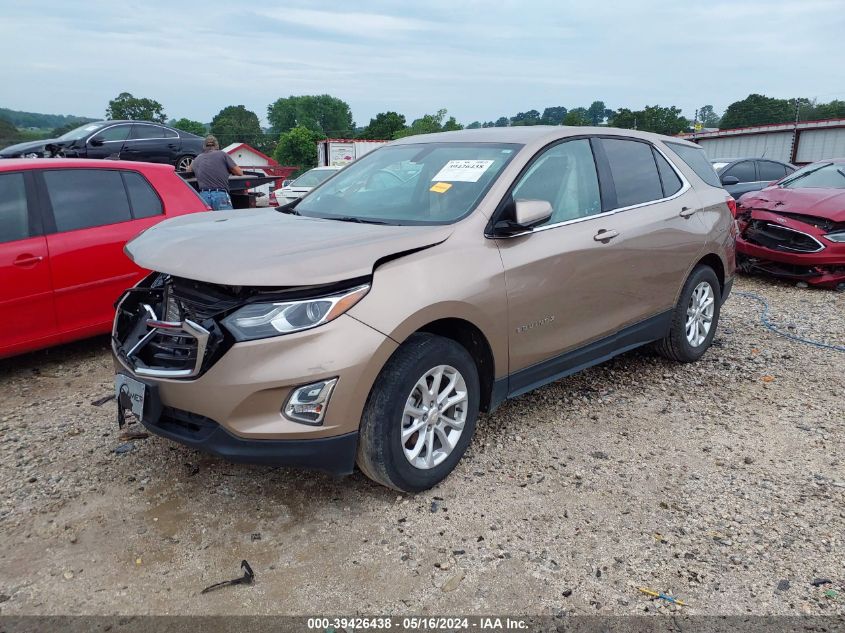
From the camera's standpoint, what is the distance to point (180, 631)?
7.57 ft

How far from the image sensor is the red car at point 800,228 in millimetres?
7562

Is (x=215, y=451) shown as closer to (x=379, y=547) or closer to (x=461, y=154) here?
(x=379, y=547)

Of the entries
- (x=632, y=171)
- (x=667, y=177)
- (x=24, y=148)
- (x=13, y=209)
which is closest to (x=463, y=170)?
(x=632, y=171)

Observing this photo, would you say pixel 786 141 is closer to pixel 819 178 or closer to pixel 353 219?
pixel 819 178

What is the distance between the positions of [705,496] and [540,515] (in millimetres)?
868

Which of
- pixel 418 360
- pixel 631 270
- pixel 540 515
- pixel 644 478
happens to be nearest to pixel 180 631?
pixel 418 360

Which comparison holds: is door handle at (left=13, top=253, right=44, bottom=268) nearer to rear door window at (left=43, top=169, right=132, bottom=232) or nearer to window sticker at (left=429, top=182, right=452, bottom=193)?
rear door window at (left=43, top=169, right=132, bottom=232)

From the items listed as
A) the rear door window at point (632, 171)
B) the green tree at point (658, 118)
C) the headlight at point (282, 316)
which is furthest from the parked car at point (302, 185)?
the green tree at point (658, 118)

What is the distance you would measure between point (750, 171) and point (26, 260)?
1185 centimetres

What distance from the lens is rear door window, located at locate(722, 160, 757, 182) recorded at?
11.8 meters

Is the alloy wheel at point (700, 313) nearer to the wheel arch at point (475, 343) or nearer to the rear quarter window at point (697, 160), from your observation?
the rear quarter window at point (697, 160)

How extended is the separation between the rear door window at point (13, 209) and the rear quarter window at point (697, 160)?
4671mm

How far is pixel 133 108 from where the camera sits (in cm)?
6362

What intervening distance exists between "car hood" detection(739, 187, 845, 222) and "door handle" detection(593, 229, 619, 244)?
16.6ft
